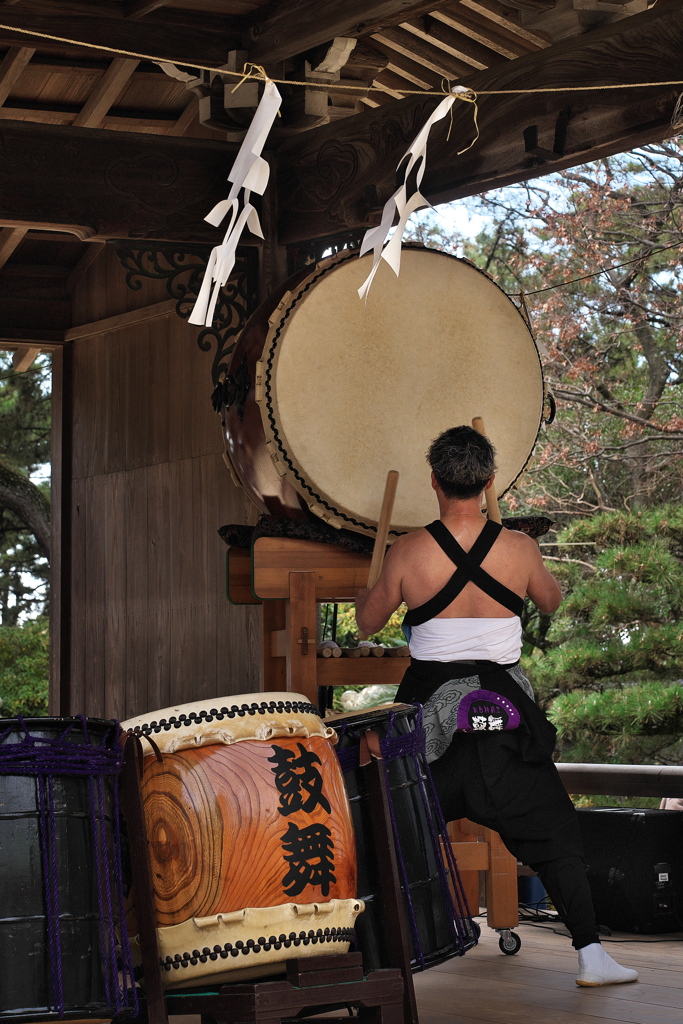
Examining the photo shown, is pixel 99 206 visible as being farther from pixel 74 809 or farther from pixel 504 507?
pixel 504 507

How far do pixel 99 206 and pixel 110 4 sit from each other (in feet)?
1.83

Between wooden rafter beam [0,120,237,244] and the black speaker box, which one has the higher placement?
wooden rafter beam [0,120,237,244]

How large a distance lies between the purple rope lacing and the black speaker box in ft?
6.24

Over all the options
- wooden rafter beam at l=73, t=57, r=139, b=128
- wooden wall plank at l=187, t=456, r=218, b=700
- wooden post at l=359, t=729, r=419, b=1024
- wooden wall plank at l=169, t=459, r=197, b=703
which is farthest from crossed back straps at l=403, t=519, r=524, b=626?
wooden rafter beam at l=73, t=57, r=139, b=128

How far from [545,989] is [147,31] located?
271cm

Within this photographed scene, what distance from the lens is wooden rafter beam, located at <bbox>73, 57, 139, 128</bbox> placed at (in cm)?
455

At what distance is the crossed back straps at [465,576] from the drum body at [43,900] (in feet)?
3.22

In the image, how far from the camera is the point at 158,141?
3.65 meters

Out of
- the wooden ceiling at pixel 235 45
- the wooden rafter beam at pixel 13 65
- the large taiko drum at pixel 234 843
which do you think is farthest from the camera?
the wooden rafter beam at pixel 13 65

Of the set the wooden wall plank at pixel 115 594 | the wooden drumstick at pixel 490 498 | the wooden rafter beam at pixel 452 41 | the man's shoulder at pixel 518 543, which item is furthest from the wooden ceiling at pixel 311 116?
the wooden wall plank at pixel 115 594

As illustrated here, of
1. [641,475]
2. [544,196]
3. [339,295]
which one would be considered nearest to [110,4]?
[339,295]

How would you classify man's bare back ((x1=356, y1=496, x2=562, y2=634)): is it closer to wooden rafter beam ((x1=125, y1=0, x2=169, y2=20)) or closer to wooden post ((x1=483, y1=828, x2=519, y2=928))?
wooden post ((x1=483, y1=828, x2=519, y2=928))

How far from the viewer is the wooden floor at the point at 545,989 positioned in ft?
7.81

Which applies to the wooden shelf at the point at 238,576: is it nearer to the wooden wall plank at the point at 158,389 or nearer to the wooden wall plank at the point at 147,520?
the wooden wall plank at the point at 147,520
